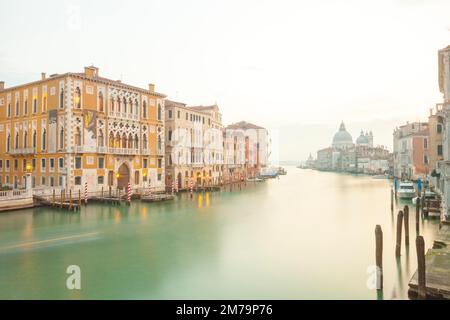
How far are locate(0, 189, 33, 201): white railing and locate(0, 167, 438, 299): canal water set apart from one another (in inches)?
44.8

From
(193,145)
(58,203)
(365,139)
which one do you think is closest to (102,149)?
(58,203)

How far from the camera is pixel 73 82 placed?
80.7 ft

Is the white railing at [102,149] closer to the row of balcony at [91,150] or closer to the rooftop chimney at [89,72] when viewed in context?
the row of balcony at [91,150]

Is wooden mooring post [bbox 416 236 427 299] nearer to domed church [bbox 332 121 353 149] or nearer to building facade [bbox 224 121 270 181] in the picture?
building facade [bbox 224 121 270 181]

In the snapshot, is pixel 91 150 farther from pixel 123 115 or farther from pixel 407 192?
pixel 407 192

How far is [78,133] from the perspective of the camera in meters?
25.0

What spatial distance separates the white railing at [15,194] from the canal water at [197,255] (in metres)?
1.14

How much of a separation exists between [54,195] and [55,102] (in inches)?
302

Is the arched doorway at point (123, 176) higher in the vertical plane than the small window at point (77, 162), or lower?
lower

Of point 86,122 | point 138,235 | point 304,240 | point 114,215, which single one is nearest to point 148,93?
point 86,122

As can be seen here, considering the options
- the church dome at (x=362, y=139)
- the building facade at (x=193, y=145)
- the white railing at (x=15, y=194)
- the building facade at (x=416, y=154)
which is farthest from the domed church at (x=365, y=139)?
the white railing at (x=15, y=194)

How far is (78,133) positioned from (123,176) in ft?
18.8

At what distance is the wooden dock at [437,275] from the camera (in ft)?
23.1
